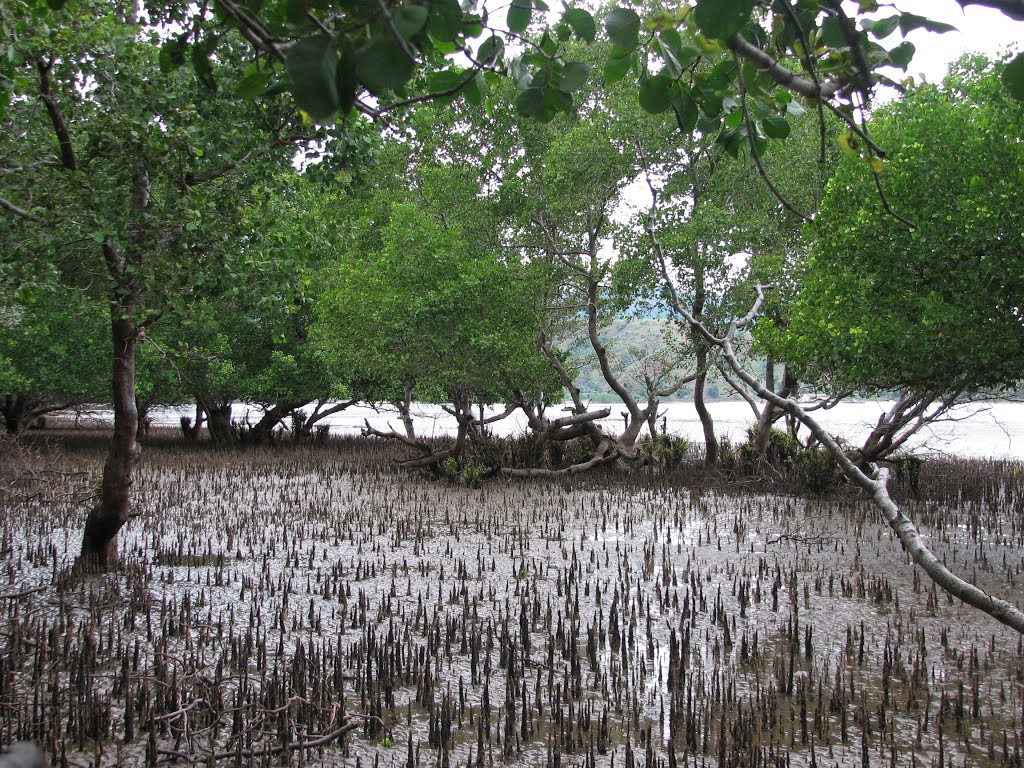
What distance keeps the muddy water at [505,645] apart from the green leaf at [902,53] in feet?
9.80

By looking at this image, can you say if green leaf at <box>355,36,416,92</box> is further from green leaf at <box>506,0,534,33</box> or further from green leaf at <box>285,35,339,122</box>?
green leaf at <box>506,0,534,33</box>

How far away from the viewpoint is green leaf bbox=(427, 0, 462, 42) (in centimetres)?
114

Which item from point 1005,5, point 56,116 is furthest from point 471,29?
point 56,116

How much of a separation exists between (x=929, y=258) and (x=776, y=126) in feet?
21.1

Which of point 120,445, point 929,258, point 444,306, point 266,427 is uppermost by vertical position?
point 444,306

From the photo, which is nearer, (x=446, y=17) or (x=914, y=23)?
(x=446, y=17)

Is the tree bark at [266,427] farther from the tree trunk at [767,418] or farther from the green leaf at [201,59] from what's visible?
the green leaf at [201,59]

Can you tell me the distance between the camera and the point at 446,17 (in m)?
1.14

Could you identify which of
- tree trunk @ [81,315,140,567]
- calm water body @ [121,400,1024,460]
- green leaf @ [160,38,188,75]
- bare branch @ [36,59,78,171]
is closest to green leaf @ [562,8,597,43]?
green leaf @ [160,38,188,75]

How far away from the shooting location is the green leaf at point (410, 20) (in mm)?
940

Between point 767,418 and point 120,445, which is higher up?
point 767,418

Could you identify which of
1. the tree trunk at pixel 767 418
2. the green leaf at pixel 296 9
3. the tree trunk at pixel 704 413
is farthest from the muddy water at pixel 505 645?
the tree trunk at pixel 704 413

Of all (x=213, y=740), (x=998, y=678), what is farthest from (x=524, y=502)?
(x=213, y=740)

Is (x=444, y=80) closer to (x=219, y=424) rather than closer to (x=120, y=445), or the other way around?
(x=120, y=445)
